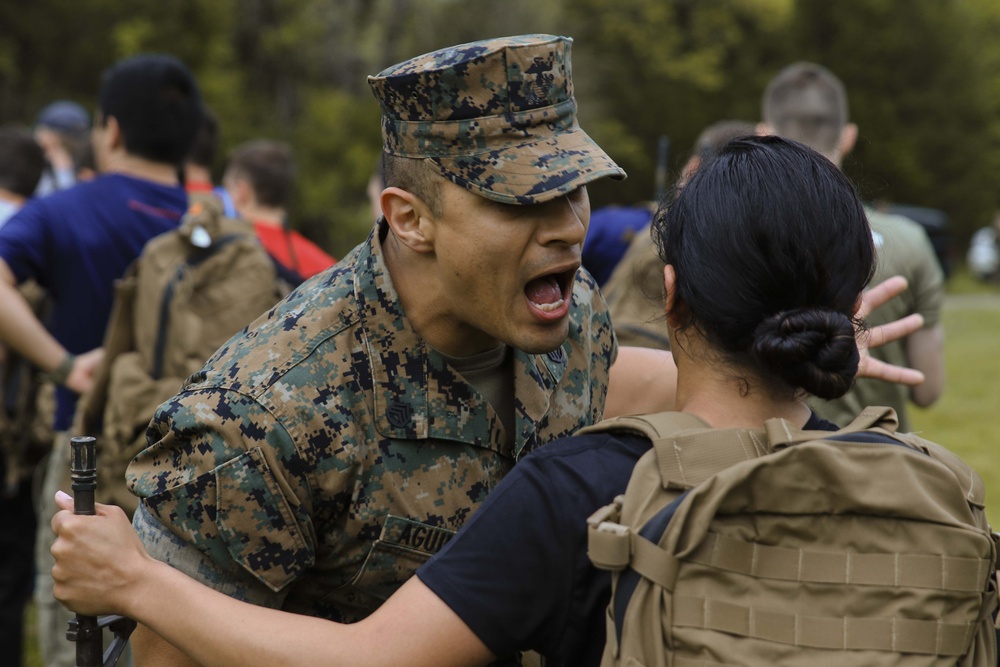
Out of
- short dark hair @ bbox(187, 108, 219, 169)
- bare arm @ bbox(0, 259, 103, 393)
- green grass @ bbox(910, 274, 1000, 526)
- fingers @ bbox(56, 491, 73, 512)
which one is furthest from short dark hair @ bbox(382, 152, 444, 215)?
green grass @ bbox(910, 274, 1000, 526)

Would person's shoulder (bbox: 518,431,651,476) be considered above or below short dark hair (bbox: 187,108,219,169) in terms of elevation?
above

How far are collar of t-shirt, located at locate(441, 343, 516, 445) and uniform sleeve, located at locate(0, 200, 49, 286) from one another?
2.77m

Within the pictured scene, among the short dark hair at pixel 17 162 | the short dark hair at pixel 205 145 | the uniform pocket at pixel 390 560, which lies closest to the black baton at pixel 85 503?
the uniform pocket at pixel 390 560

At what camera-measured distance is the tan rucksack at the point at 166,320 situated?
13.8 feet

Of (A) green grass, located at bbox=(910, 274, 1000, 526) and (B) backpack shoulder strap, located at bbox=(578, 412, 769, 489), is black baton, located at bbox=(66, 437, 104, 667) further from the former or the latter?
(A) green grass, located at bbox=(910, 274, 1000, 526)

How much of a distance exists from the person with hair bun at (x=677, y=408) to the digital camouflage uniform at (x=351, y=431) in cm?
28

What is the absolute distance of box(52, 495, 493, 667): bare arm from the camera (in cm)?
187

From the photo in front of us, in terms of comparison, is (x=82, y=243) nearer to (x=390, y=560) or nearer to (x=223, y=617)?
(x=390, y=560)

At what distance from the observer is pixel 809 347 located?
187 cm

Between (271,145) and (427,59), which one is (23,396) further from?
(427,59)

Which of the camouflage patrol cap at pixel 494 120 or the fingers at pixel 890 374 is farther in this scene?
the fingers at pixel 890 374

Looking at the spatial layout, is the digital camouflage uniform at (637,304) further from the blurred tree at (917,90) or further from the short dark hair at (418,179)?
the blurred tree at (917,90)

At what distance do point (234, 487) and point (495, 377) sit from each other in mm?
669

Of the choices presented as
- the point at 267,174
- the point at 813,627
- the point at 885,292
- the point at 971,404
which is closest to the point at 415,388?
the point at 813,627
